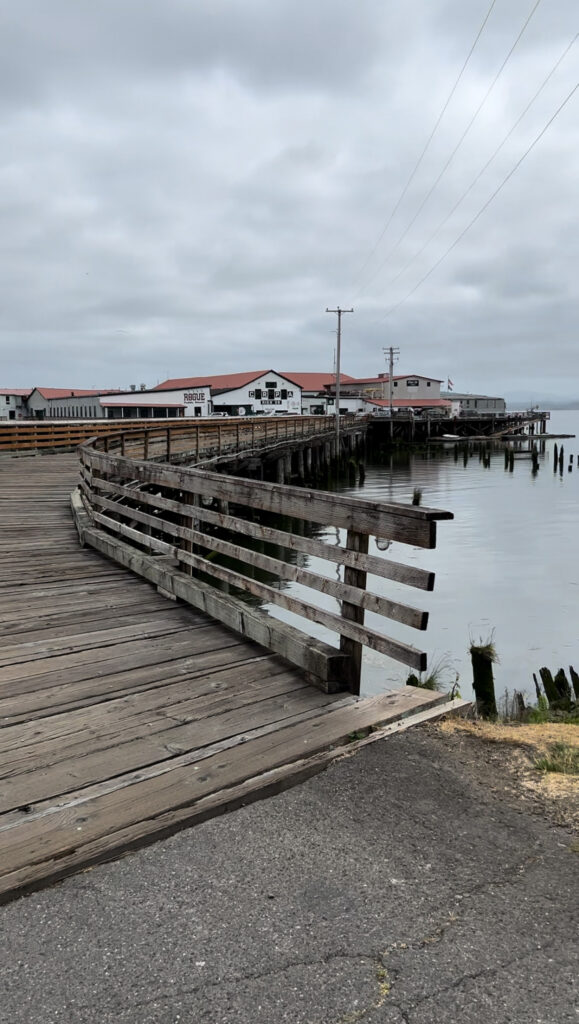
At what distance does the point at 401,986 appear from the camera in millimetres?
1993

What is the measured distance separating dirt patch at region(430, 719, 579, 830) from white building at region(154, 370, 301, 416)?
81.4 metres

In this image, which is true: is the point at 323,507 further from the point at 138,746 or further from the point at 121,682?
the point at 138,746

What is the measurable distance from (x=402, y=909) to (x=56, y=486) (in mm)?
16136

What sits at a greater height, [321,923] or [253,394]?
[253,394]

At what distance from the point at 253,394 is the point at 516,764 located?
86.5 m

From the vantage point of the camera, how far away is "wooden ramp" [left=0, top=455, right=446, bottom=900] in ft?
9.29

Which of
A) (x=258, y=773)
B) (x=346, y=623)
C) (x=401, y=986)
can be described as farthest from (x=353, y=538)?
(x=401, y=986)

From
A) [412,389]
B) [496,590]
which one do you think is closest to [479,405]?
[412,389]

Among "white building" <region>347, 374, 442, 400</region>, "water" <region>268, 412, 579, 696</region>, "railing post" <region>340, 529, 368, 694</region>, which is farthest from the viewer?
"white building" <region>347, 374, 442, 400</region>

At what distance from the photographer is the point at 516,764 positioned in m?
3.40

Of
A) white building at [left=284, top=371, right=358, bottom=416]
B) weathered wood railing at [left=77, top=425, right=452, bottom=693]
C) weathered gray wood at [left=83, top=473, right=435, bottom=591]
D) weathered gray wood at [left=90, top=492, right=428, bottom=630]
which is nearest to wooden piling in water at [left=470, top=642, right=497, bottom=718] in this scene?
weathered wood railing at [left=77, top=425, right=452, bottom=693]

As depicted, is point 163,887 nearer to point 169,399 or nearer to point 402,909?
point 402,909

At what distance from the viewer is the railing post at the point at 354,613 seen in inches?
163

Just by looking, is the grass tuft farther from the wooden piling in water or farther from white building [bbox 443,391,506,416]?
white building [bbox 443,391,506,416]
